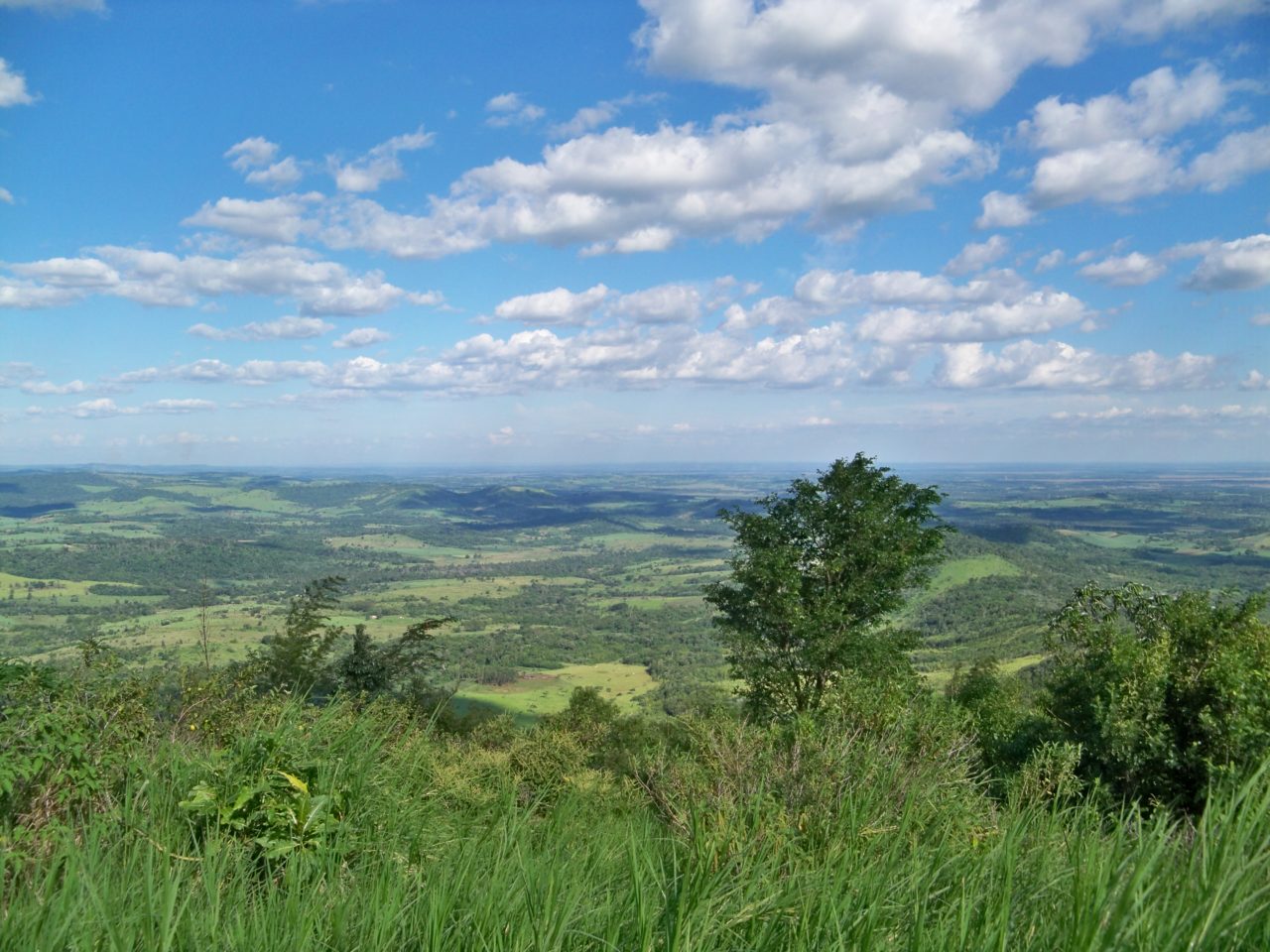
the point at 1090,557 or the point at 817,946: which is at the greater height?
the point at 817,946

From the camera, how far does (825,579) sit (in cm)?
1892

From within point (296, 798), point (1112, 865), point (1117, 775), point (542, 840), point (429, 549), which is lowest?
point (429, 549)

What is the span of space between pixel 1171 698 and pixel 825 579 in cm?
765

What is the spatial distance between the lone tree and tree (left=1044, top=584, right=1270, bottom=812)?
4.49 meters

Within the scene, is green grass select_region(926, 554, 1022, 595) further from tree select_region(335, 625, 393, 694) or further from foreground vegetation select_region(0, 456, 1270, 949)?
foreground vegetation select_region(0, 456, 1270, 949)

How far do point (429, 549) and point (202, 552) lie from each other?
170 ft

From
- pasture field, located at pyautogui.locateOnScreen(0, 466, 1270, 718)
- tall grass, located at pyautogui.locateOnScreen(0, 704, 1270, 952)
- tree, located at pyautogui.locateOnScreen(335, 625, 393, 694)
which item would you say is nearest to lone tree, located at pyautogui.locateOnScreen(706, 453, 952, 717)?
tree, located at pyautogui.locateOnScreen(335, 625, 393, 694)

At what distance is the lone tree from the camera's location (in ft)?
58.0

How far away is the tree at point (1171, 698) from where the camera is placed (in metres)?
11.4

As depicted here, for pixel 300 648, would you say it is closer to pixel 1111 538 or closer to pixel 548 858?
Result: pixel 548 858

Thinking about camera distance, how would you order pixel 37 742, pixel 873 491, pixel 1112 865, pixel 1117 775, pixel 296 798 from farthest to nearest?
pixel 873 491
pixel 1117 775
pixel 37 742
pixel 296 798
pixel 1112 865

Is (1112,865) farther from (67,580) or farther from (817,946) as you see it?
(67,580)

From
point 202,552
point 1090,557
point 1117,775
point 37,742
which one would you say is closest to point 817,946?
point 37,742

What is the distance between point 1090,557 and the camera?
12775 centimetres
